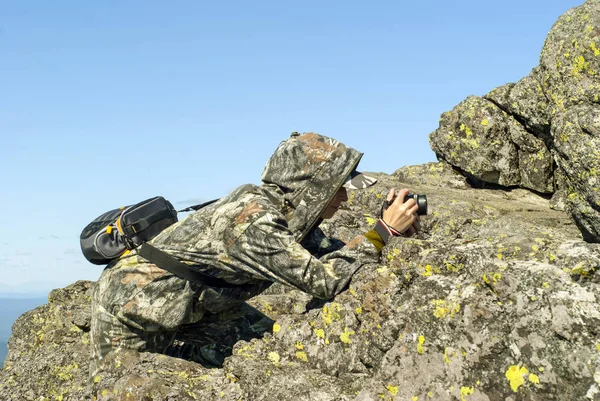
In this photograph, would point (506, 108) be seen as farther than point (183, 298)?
Yes

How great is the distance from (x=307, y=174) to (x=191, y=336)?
3399 millimetres

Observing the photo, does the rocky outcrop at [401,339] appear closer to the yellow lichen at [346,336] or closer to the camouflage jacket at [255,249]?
the yellow lichen at [346,336]

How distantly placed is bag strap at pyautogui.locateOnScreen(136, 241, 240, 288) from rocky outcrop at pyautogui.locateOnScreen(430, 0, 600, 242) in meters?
10.3

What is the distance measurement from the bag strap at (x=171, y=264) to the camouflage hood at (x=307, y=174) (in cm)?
157

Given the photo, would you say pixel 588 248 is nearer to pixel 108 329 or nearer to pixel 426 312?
pixel 426 312

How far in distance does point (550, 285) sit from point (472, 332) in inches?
37.1

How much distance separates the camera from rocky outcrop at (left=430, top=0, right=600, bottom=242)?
582 inches

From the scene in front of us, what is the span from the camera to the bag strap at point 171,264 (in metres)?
8.31

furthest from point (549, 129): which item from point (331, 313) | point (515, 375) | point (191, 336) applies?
point (515, 375)

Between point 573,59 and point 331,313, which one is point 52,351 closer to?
point 331,313

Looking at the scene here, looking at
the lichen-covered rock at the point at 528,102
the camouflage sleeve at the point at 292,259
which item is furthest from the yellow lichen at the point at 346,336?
the lichen-covered rock at the point at 528,102

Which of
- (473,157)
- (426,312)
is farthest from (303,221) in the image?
(473,157)

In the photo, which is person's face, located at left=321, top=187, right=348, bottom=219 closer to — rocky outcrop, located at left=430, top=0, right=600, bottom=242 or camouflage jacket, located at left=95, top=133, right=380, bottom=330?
camouflage jacket, located at left=95, top=133, right=380, bottom=330

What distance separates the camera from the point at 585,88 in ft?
56.0
